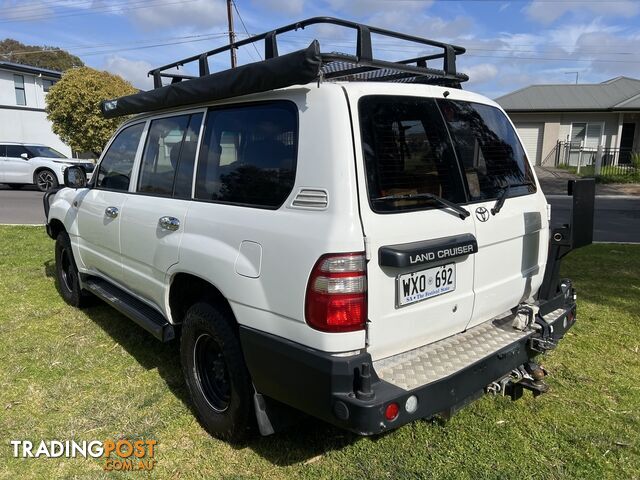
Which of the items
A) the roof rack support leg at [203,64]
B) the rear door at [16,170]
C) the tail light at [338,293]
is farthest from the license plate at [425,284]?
the rear door at [16,170]

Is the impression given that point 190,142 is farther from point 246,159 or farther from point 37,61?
point 37,61

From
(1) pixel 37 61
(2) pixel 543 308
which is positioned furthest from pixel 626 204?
(1) pixel 37 61

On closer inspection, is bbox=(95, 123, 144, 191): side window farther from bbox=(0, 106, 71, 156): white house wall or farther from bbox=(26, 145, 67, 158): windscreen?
bbox=(0, 106, 71, 156): white house wall

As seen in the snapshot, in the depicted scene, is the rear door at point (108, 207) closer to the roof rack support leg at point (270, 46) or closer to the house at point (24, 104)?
the roof rack support leg at point (270, 46)

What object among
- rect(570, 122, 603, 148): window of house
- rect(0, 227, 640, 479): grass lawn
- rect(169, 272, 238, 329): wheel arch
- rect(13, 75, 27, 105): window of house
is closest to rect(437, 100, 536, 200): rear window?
rect(0, 227, 640, 479): grass lawn

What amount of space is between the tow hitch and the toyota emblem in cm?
93

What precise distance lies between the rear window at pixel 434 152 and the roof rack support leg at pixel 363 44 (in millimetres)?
247

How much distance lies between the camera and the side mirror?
4848mm

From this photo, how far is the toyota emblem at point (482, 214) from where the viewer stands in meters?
2.84

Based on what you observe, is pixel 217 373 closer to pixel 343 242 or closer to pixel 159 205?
pixel 159 205

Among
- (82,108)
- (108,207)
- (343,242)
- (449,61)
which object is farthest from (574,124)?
(343,242)

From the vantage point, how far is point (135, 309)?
12.8ft

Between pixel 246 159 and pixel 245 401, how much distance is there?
1.33 meters

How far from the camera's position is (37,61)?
55594 mm
